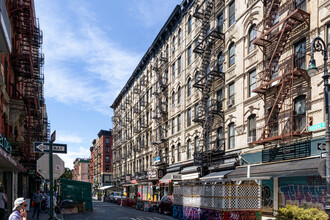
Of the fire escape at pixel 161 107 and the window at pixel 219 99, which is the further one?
the fire escape at pixel 161 107

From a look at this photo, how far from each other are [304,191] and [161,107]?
25217 millimetres

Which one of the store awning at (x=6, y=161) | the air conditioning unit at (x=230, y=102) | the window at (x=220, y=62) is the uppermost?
the window at (x=220, y=62)

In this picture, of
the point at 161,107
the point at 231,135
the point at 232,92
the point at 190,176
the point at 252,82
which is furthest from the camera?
the point at 161,107

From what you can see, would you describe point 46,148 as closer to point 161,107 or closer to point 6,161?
point 6,161

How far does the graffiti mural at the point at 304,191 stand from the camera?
16203mm

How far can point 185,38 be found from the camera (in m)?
35.5

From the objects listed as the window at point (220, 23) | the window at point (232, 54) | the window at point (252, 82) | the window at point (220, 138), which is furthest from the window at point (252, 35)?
the window at point (220, 138)

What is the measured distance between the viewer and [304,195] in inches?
686

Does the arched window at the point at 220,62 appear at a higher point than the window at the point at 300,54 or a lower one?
higher

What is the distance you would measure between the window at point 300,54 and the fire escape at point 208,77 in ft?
27.6

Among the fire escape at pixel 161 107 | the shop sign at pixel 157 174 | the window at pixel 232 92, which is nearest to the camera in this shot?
the window at pixel 232 92

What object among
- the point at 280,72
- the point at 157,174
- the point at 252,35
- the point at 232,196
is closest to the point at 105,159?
the point at 157,174

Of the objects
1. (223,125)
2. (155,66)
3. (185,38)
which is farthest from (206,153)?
(155,66)

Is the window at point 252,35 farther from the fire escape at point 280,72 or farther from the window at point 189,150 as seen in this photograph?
the window at point 189,150
